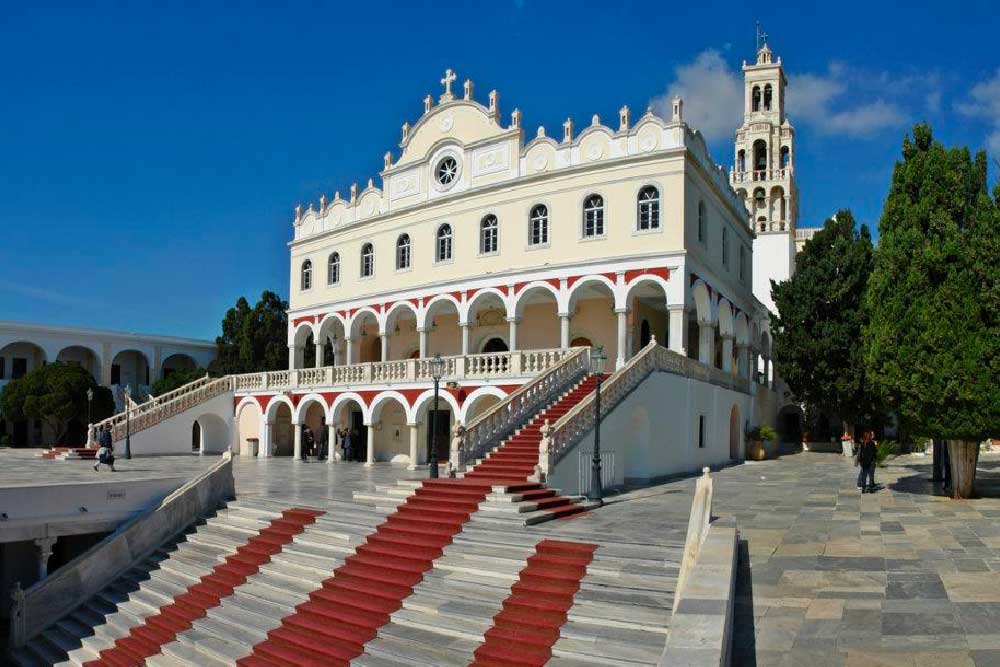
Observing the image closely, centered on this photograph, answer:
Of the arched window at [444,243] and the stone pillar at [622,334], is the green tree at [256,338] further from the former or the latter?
the stone pillar at [622,334]

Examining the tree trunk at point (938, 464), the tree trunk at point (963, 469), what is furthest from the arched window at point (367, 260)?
the tree trunk at point (963, 469)

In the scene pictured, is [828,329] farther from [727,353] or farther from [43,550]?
[43,550]

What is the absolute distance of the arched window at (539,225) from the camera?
92.3ft

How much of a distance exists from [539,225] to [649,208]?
14.1ft

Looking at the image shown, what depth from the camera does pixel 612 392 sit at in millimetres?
19141

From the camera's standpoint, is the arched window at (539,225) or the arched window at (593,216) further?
the arched window at (539,225)

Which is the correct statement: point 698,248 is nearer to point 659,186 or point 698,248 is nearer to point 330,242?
point 659,186

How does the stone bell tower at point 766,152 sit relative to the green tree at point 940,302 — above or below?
above

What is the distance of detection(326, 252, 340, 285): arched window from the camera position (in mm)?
36562

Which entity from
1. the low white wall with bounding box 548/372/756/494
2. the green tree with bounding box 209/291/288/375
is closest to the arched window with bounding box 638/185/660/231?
the low white wall with bounding box 548/372/756/494

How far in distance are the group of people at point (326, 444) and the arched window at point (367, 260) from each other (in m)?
6.91

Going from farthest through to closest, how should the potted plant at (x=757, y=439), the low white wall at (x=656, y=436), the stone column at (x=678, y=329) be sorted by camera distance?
the potted plant at (x=757, y=439) < the stone column at (x=678, y=329) < the low white wall at (x=656, y=436)

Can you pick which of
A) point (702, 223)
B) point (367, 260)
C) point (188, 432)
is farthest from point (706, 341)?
point (188, 432)

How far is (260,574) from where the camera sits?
13945mm
